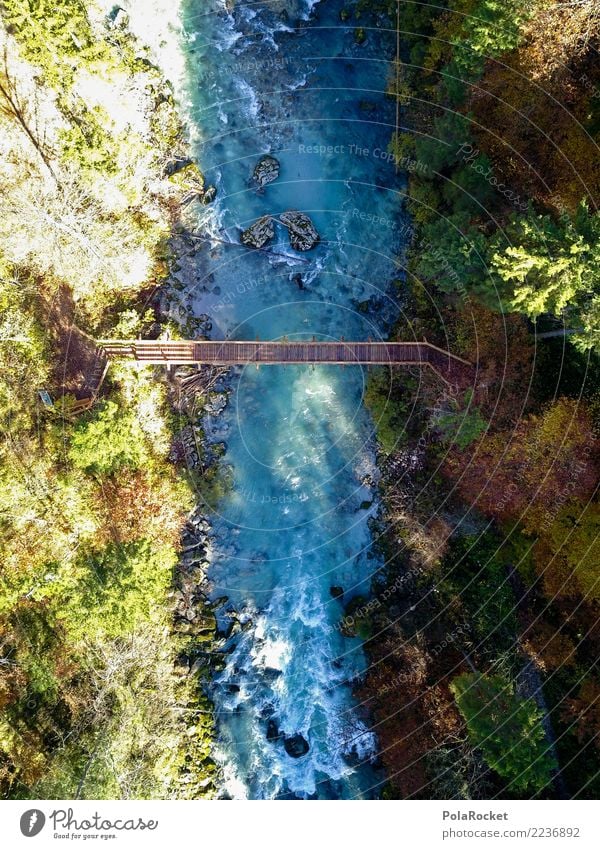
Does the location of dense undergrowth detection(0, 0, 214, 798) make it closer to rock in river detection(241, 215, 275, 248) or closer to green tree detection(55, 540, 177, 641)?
green tree detection(55, 540, 177, 641)

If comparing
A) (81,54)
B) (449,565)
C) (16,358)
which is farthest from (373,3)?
(449,565)

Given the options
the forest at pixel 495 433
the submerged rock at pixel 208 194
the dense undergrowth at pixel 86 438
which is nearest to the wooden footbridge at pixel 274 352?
the dense undergrowth at pixel 86 438

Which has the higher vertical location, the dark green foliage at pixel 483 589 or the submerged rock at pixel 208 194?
the submerged rock at pixel 208 194

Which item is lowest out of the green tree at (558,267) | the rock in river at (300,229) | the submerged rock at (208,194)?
the green tree at (558,267)

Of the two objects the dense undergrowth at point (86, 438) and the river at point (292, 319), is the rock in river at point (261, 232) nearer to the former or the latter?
the river at point (292, 319)

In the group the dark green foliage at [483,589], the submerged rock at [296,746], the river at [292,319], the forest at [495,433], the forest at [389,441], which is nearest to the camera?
the forest at [495,433]

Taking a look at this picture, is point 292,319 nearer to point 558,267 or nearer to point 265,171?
point 265,171
